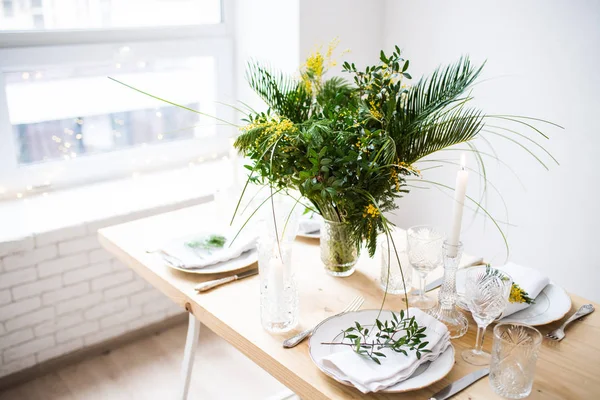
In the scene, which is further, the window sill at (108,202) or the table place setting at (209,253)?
the window sill at (108,202)

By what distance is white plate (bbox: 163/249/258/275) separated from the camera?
1.62 metres

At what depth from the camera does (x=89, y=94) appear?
2.67 metres

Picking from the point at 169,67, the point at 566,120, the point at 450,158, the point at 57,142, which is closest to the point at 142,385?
the point at 57,142

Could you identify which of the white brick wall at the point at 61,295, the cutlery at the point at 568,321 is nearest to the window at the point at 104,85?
the white brick wall at the point at 61,295

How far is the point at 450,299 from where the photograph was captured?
1.42 m

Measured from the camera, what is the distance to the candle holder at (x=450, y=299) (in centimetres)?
139

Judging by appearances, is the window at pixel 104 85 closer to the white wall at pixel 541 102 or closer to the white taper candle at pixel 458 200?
the white wall at pixel 541 102

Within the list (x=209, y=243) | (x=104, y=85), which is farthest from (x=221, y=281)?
(x=104, y=85)

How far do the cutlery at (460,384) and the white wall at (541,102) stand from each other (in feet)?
4.62

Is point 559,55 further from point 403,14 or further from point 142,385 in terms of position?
point 142,385

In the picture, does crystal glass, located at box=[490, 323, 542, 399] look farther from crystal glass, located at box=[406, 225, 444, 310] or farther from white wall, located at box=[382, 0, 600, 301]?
white wall, located at box=[382, 0, 600, 301]

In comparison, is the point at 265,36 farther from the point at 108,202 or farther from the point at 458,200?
the point at 458,200

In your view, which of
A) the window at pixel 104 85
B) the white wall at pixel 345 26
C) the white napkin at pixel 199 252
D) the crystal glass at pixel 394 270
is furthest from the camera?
the white wall at pixel 345 26

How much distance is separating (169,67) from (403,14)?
1.13m
